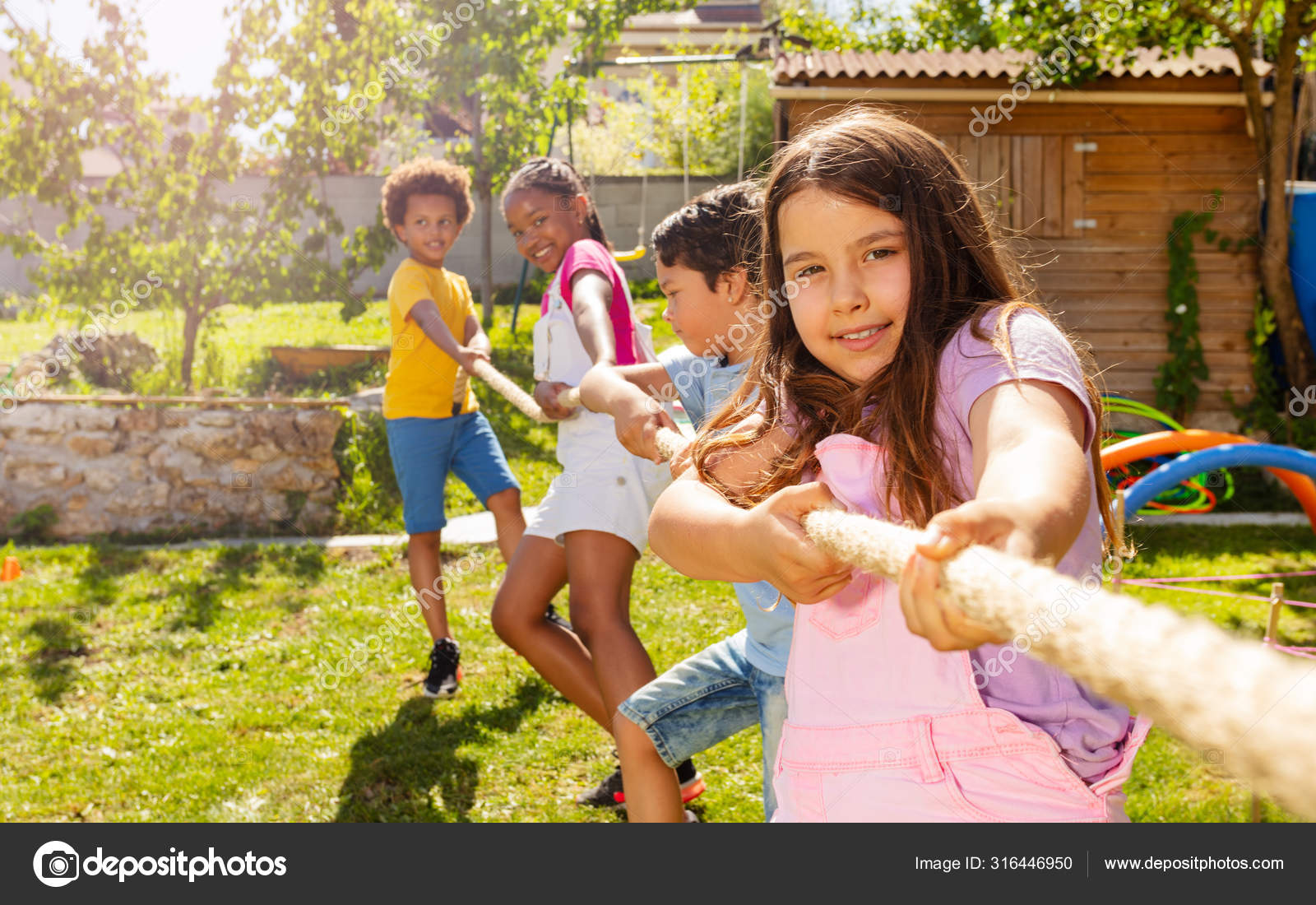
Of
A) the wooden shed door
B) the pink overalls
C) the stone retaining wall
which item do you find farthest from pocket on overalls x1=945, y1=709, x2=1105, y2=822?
the wooden shed door

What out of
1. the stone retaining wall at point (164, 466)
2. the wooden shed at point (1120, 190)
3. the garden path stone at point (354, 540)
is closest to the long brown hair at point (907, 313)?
the garden path stone at point (354, 540)

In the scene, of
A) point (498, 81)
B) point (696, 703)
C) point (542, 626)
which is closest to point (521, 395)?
point (542, 626)

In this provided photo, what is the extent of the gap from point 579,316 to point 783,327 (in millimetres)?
1396

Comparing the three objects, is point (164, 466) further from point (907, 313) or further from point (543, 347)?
point (907, 313)

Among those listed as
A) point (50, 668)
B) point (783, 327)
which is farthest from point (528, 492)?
point (783, 327)

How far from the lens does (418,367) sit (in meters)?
4.05

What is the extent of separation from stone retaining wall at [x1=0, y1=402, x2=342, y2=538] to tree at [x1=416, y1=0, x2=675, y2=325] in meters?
3.18

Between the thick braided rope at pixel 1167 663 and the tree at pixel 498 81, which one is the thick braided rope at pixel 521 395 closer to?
the thick braided rope at pixel 1167 663

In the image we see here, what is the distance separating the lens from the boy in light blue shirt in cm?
207

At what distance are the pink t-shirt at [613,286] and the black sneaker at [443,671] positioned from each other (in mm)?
1471

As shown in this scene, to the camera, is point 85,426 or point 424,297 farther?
point 85,426

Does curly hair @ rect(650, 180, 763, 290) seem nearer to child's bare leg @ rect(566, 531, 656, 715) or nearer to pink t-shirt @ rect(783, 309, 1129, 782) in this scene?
child's bare leg @ rect(566, 531, 656, 715)

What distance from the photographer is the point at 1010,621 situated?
776mm
